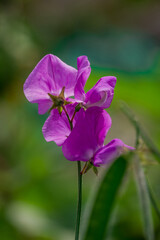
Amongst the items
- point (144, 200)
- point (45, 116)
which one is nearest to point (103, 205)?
point (144, 200)

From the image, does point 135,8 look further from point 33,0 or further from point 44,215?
point 44,215

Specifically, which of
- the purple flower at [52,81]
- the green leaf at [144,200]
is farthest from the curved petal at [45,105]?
the green leaf at [144,200]

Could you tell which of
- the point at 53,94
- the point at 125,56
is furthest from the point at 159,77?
the point at 125,56

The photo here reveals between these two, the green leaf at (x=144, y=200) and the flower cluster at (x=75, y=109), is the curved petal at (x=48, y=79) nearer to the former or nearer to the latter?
the flower cluster at (x=75, y=109)

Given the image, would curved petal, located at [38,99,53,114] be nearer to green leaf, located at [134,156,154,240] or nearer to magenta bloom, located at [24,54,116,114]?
magenta bloom, located at [24,54,116,114]

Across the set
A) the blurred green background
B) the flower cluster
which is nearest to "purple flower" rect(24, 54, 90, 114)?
the flower cluster
